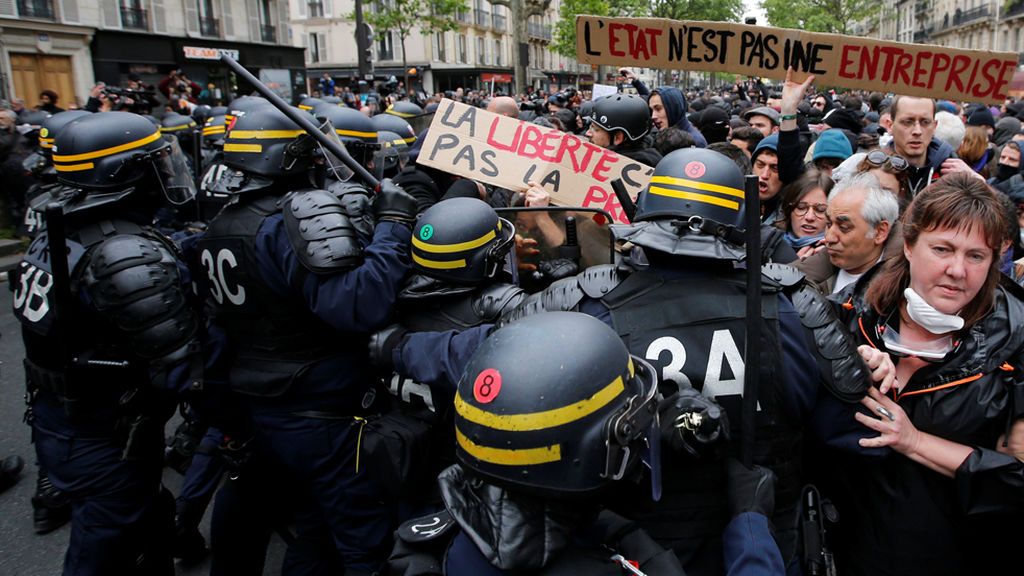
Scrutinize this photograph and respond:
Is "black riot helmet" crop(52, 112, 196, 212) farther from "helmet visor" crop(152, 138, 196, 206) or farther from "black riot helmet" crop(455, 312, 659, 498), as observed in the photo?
"black riot helmet" crop(455, 312, 659, 498)

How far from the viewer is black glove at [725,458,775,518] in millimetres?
1632

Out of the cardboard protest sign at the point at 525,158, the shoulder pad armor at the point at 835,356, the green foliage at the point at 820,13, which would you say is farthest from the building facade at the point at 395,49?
the shoulder pad armor at the point at 835,356

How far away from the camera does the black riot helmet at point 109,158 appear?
2844mm

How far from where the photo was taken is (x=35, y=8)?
20.7 m

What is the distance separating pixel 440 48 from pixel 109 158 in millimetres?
46580

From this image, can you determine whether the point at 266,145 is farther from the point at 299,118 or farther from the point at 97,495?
the point at 97,495

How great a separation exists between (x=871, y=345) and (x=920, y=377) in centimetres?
17

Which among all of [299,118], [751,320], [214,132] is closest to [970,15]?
[214,132]

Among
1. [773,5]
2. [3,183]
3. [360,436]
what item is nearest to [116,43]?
[3,183]

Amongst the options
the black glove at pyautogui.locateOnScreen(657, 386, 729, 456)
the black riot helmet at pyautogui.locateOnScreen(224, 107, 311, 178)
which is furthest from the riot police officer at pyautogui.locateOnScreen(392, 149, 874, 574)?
the black riot helmet at pyautogui.locateOnScreen(224, 107, 311, 178)

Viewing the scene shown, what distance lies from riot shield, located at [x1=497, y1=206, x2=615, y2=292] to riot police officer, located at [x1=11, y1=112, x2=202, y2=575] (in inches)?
54.8

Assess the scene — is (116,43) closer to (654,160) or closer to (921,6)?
(654,160)

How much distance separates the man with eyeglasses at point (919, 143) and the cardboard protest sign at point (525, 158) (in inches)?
63.7

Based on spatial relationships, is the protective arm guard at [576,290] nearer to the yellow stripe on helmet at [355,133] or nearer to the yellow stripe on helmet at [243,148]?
the yellow stripe on helmet at [243,148]
